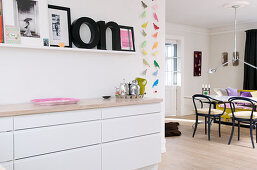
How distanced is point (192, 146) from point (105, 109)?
2144 mm

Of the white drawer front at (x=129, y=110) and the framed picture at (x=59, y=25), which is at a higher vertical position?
the framed picture at (x=59, y=25)

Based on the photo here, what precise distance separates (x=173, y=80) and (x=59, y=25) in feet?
16.6

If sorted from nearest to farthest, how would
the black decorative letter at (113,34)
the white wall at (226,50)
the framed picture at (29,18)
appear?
the framed picture at (29,18) < the black decorative letter at (113,34) < the white wall at (226,50)

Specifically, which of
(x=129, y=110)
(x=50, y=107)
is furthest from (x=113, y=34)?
(x=50, y=107)

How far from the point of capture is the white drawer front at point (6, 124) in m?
2.02

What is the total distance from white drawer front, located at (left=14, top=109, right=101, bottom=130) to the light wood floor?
1265mm

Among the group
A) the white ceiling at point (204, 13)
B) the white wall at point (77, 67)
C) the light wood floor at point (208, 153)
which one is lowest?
the light wood floor at point (208, 153)

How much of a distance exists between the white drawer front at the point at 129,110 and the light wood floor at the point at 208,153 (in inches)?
31.0

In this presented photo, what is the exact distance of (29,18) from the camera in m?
2.57

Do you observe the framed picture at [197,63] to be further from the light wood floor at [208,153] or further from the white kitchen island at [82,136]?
the white kitchen island at [82,136]

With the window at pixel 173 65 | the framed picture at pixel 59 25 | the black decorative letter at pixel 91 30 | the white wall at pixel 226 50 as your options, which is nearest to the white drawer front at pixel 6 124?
the framed picture at pixel 59 25

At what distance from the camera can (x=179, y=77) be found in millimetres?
7305

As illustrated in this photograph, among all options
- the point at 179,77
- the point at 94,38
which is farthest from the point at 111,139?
the point at 179,77

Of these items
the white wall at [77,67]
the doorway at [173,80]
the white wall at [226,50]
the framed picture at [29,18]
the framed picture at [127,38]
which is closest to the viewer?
the framed picture at [29,18]
